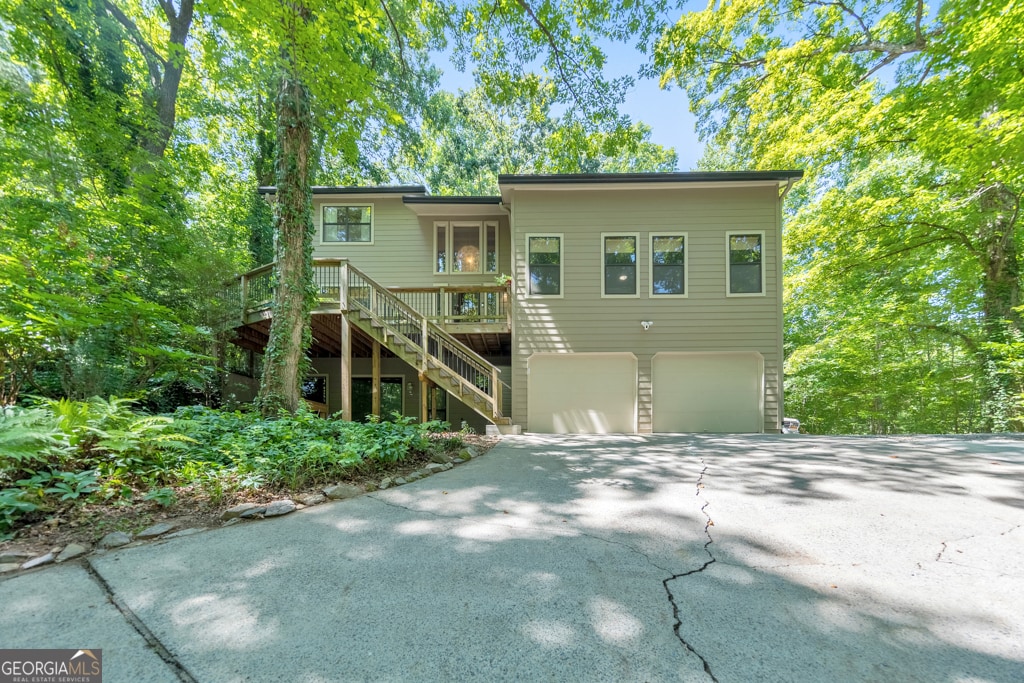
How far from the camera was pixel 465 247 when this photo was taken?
438 inches

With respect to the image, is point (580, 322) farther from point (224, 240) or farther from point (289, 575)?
point (224, 240)

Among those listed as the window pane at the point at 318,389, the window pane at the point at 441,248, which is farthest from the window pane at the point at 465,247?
the window pane at the point at 318,389

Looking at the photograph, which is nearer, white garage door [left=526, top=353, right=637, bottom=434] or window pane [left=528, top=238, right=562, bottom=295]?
white garage door [left=526, top=353, right=637, bottom=434]

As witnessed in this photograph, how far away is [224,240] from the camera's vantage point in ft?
41.3

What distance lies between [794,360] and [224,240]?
66.6 feet

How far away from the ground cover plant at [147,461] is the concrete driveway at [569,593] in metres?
0.60

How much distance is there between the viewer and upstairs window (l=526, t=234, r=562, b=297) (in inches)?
367

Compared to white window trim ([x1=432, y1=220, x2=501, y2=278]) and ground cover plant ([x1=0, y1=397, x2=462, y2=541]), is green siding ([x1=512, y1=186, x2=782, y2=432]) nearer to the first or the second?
white window trim ([x1=432, y1=220, x2=501, y2=278])

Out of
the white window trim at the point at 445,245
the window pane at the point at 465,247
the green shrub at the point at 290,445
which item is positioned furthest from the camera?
the window pane at the point at 465,247

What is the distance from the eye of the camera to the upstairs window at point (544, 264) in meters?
9.31

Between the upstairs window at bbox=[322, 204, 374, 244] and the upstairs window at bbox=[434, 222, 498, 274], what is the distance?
1.90 meters

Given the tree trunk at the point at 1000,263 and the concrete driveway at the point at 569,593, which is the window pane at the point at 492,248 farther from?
the tree trunk at the point at 1000,263

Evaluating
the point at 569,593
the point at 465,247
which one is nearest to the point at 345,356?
the point at 465,247

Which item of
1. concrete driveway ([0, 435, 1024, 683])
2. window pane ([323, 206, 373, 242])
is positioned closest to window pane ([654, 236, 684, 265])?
concrete driveway ([0, 435, 1024, 683])
